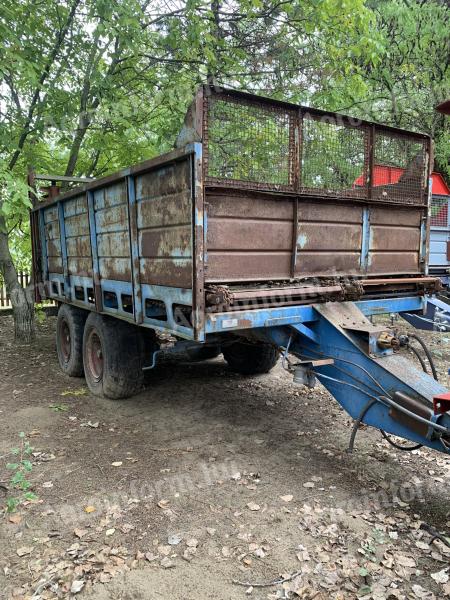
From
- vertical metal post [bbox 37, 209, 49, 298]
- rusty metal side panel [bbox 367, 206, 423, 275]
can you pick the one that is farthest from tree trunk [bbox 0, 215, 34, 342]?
rusty metal side panel [bbox 367, 206, 423, 275]

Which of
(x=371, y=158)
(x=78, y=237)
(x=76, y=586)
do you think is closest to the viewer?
(x=76, y=586)

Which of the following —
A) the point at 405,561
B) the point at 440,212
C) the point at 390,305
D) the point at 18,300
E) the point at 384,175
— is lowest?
the point at 405,561

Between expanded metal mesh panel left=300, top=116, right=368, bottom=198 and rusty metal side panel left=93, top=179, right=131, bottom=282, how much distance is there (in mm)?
1670

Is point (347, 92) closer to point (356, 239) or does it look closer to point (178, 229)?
point (356, 239)

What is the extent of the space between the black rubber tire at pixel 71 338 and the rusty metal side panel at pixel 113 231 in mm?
1463

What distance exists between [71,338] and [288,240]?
374 cm

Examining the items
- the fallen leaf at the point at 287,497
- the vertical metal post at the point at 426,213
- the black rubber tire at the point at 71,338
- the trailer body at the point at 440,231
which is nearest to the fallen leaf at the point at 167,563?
the fallen leaf at the point at 287,497

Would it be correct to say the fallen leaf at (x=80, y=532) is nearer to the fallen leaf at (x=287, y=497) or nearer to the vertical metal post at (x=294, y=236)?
the fallen leaf at (x=287, y=497)

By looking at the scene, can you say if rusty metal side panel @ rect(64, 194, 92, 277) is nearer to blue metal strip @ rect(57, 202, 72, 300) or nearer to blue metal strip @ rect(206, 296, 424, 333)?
blue metal strip @ rect(57, 202, 72, 300)

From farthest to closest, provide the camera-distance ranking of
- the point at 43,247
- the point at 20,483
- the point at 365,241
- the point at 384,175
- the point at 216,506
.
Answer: the point at 43,247
the point at 384,175
the point at 365,241
the point at 20,483
the point at 216,506

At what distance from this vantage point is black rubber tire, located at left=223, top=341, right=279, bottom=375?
20.6 ft

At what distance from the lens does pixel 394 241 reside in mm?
4750

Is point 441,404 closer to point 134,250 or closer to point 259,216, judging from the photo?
point 259,216

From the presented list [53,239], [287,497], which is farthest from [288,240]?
[53,239]
